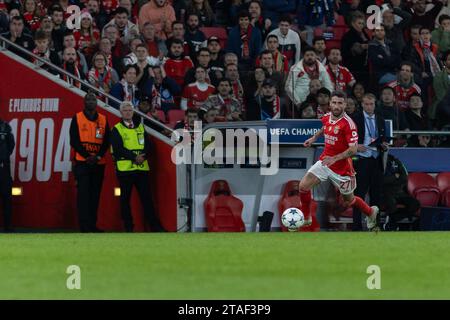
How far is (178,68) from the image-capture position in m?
24.6

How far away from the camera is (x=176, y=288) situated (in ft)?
38.7

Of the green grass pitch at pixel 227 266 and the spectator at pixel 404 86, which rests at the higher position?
the spectator at pixel 404 86

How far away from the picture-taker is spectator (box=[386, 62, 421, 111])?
23953mm

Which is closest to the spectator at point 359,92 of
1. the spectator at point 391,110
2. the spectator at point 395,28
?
the spectator at point 391,110

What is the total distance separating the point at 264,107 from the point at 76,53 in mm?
3470

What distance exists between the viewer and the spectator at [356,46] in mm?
25375

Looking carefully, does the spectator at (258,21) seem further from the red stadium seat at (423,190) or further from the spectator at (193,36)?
the red stadium seat at (423,190)

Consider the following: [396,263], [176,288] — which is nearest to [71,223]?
[396,263]

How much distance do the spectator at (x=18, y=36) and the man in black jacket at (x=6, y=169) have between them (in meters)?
1.66

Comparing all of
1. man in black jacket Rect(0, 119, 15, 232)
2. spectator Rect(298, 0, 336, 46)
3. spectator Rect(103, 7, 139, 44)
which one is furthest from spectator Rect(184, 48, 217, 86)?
man in black jacket Rect(0, 119, 15, 232)

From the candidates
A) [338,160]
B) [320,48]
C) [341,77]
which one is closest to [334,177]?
[338,160]
